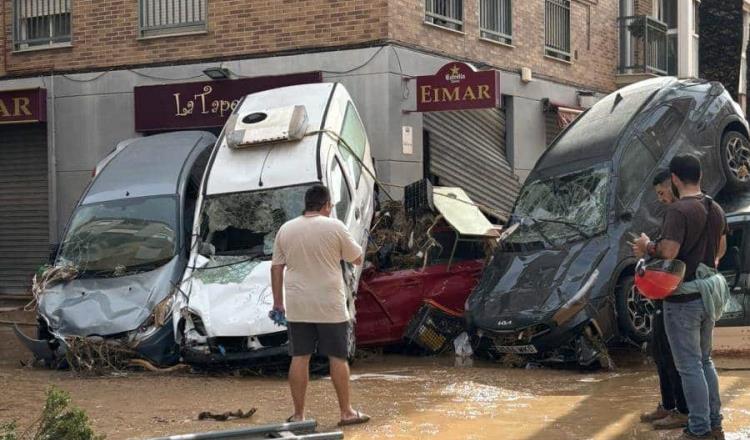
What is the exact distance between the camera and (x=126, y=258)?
11500 millimetres

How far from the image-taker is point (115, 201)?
1220 centimetres

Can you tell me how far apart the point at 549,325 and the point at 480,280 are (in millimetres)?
1418

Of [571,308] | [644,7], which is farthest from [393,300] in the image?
[644,7]

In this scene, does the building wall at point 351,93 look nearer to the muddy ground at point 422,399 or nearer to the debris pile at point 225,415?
the muddy ground at point 422,399

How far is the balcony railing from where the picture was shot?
21328 millimetres

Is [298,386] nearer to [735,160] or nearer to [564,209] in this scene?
[564,209]

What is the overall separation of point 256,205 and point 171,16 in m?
6.45

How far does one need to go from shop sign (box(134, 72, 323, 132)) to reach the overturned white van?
2.84 metres

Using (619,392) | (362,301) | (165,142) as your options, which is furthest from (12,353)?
(619,392)

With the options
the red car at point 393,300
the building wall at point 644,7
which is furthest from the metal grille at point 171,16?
the building wall at point 644,7

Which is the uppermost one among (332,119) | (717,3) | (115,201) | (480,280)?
(717,3)

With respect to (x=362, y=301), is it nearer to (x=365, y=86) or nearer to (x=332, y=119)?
(x=332, y=119)

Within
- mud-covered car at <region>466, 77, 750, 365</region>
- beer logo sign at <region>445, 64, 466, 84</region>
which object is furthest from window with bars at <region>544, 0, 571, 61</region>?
mud-covered car at <region>466, 77, 750, 365</region>

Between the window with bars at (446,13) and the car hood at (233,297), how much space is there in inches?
A: 255
